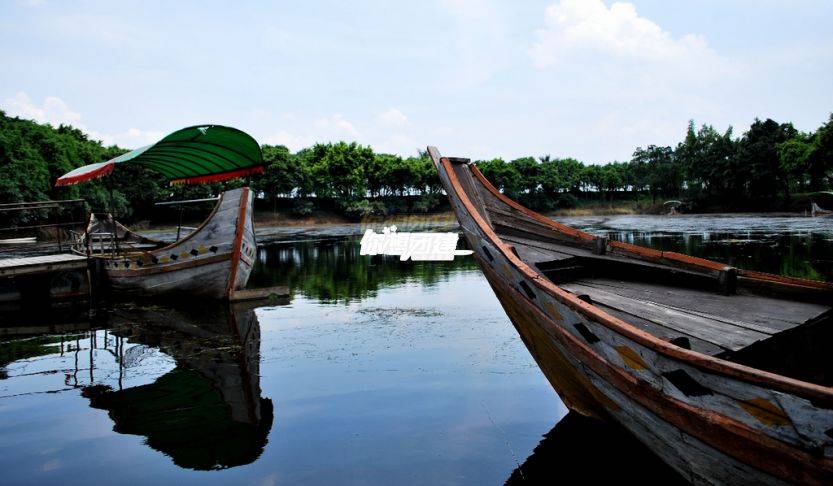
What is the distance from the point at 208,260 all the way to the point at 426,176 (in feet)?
152

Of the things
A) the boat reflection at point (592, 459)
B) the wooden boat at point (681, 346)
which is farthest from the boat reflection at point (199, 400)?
the wooden boat at point (681, 346)

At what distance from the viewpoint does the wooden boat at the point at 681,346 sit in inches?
86.7

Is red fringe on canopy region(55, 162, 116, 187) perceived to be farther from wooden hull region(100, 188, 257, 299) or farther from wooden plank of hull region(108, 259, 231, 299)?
wooden plank of hull region(108, 259, 231, 299)

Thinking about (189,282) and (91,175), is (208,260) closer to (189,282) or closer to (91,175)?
(189,282)

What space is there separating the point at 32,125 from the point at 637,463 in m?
46.4

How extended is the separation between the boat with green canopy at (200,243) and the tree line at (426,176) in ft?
84.9

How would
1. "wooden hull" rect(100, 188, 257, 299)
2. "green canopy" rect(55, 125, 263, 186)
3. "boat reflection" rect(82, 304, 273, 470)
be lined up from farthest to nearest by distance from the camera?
"green canopy" rect(55, 125, 263, 186) < "wooden hull" rect(100, 188, 257, 299) < "boat reflection" rect(82, 304, 273, 470)

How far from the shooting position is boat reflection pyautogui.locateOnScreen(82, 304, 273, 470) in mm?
4445

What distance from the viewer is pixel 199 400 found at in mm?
5410

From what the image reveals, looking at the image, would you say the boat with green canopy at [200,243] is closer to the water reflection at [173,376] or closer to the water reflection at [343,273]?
the water reflection at [173,376]

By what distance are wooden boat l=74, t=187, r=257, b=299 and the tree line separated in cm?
2691

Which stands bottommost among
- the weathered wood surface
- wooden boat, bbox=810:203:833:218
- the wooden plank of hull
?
the wooden plank of hull

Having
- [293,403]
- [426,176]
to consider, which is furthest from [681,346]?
[426,176]

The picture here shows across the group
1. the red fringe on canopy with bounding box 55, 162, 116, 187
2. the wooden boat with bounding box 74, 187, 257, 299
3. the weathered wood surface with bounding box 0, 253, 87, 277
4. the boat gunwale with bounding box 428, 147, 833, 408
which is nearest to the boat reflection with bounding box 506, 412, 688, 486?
the boat gunwale with bounding box 428, 147, 833, 408
